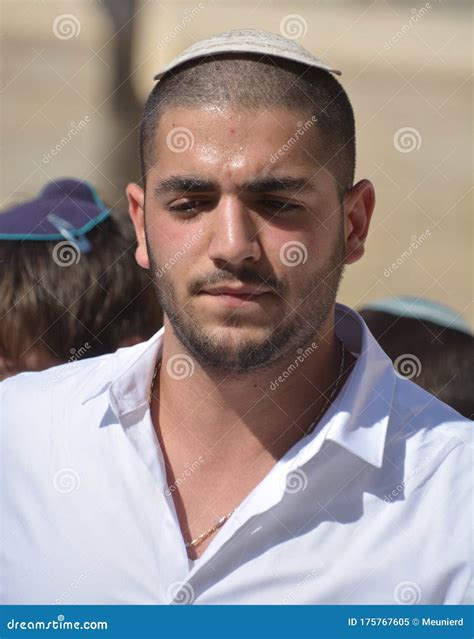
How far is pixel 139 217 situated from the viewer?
2.22 metres

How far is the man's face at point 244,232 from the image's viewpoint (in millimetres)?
1881

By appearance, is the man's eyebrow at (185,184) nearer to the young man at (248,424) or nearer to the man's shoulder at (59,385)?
the young man at (248,424)

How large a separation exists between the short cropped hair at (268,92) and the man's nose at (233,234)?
0.22 meters

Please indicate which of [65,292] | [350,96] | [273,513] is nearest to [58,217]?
[65,292]

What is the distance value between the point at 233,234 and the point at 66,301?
3.13 feet

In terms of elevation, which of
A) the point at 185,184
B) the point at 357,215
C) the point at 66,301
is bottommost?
the point at 66,301

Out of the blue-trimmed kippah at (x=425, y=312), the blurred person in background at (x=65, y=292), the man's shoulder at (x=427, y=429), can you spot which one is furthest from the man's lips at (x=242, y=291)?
the blue-trimmed kippah at (x=425, y=312)

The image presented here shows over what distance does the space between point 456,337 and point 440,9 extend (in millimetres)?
2587

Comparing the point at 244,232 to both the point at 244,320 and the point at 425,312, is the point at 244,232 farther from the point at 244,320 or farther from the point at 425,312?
the point at 425,312

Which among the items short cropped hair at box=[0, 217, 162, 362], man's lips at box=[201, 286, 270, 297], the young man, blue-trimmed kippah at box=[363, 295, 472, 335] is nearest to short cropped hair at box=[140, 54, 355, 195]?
the young man

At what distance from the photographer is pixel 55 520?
1.99 meters

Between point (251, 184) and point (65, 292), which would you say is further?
point (65, 292)

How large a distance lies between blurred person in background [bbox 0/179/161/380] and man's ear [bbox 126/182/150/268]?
1.61 feet

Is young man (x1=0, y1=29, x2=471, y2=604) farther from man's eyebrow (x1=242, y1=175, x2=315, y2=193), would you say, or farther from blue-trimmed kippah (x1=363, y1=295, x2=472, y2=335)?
blue-trimmed kippah (x1=363, y1=295, x2=472, y2=335)
